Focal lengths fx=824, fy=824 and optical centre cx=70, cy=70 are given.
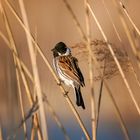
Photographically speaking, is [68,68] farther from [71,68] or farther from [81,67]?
[81,67]

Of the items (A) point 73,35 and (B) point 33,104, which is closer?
(B) point 33,104

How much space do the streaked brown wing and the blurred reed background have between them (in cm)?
14

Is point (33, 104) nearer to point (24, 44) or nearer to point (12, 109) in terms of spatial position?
point (12, 109)

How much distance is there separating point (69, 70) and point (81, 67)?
4.28 metres

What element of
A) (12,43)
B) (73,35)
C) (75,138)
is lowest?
(75,138)

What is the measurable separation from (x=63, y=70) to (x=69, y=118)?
427cm

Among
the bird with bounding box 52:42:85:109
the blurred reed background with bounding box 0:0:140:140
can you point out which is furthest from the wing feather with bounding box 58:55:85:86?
the blurred reed background with bounding box 0:0:140:140

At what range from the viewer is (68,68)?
6199 millimetres

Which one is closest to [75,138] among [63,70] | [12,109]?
[63,70]

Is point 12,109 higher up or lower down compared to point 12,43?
lower down

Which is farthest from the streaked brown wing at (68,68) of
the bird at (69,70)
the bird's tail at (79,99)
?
the bird's tail at (79,99)

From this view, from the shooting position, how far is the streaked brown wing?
604 cm

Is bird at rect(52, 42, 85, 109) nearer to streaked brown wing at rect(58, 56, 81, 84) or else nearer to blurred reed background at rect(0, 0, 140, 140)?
streaked brown wing at rect(58, 56, 81, 84)

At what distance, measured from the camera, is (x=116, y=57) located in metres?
4.41
